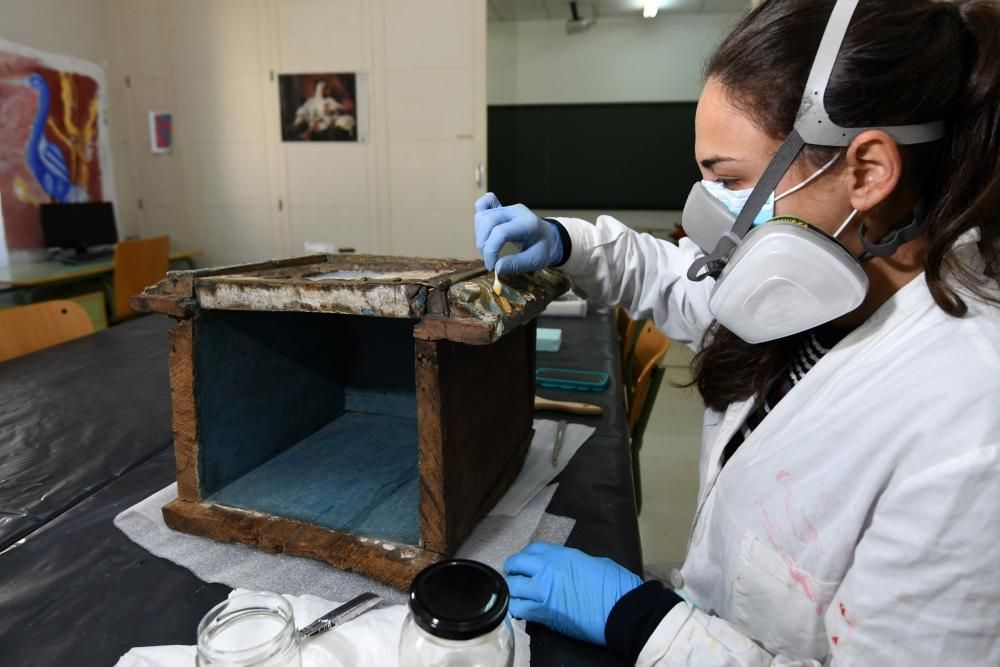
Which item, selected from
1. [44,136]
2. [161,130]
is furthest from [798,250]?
[161,130]

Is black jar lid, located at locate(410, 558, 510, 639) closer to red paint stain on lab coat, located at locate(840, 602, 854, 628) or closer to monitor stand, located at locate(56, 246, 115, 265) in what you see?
red paint stain on lab coat, located at locate(840, 602, 854, 628)

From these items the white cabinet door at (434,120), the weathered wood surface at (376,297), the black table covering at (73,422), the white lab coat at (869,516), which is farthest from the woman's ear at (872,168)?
the white cabinet door at (434,120)

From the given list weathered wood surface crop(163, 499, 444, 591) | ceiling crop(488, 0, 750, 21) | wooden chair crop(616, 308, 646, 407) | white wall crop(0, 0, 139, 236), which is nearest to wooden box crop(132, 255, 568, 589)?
weathered wood surface crop(163, 499, 444, 591)

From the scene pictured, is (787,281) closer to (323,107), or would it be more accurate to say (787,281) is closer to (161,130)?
(323,107)

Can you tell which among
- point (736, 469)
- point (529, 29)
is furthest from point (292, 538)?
point (529, 29)

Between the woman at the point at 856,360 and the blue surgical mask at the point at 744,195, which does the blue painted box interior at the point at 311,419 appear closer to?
the woman at the point at 856,360

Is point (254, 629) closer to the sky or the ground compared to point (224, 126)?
closer to the ground

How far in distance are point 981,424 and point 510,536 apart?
57cm

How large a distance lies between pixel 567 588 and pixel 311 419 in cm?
63

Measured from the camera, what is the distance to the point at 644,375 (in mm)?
1575

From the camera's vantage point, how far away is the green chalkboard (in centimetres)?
504

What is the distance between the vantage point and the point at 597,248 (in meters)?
1.15

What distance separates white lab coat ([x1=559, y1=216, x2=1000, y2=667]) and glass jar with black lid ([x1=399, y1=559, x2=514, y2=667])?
22cm

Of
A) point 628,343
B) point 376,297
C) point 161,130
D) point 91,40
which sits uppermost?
point 91,40
